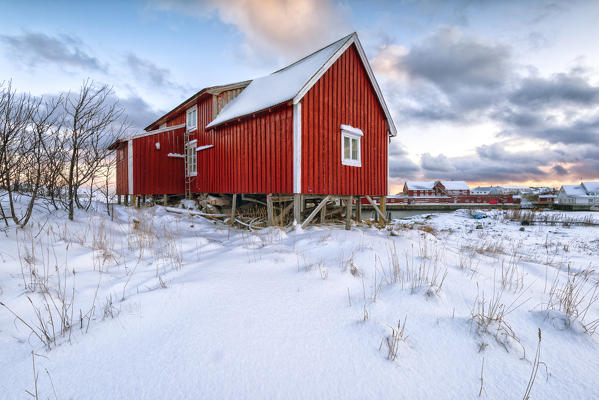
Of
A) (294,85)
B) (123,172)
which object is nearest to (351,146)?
(294,85)

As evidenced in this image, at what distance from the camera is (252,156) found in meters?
9.48

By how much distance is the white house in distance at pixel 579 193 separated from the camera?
161ft

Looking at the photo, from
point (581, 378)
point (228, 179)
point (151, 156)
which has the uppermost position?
point (151, 156)

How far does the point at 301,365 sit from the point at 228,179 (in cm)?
983

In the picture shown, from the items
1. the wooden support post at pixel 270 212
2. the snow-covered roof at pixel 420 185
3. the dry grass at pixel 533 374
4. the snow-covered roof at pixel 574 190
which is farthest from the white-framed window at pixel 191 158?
the snow-covered roof at pixel 574 190

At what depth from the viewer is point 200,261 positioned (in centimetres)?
398

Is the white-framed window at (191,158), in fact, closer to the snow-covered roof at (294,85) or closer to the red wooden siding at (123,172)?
the snow-covered roof at (294,85)

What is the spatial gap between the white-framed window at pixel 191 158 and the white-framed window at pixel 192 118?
907mm

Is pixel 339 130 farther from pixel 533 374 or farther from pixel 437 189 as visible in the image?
pixel 437 189

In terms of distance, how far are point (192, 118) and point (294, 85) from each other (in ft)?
25.8

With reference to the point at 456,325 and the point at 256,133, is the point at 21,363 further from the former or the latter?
the point at 256,133

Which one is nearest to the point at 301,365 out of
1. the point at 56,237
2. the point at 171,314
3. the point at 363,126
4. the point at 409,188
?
the point at 171,314

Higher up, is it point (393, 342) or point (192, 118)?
point (192, 118)

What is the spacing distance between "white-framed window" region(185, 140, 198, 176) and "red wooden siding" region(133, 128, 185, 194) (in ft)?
1.74
